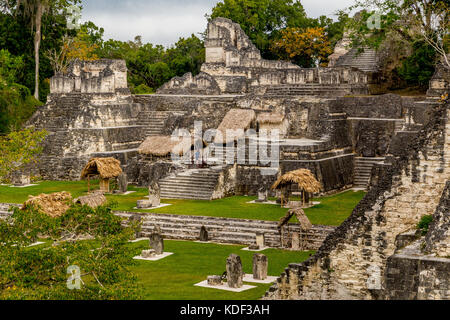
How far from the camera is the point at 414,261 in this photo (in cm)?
1063

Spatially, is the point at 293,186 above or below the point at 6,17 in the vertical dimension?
below

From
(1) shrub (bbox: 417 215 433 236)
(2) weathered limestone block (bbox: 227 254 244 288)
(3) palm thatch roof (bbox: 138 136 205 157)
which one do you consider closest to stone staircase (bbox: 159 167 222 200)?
(3) palm thatch roof (bbox: 138 136 205 157)

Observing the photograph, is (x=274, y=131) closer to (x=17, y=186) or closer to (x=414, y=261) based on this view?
(x=17, y=186)

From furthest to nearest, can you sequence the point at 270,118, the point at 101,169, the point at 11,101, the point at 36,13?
the point at 36,13
the point at 11,101
the point at 270,118
the point at 101,169

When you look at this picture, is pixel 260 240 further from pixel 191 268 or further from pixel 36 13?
pixel 36 13

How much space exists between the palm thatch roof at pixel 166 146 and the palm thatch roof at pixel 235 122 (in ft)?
3.39

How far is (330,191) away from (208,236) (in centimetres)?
600

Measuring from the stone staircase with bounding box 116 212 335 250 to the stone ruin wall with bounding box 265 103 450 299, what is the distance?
201 inches

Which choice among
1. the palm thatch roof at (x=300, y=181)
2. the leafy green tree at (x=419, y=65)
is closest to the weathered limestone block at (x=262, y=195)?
the palm thatch roof at (x=300, y=181)

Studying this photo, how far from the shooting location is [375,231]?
12.9 metres

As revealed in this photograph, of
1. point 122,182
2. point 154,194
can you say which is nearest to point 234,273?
point 154,194

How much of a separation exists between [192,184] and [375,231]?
1205 centimetres

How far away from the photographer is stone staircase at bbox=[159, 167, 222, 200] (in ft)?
78.9
